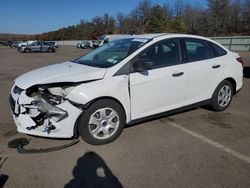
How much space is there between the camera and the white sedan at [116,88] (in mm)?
3887

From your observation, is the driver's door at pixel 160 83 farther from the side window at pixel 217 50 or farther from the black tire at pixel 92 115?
the side window at pixel 217 50

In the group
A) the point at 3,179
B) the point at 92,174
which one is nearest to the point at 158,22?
the point at 92,174

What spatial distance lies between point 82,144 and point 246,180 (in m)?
2.30

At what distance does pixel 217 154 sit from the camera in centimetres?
380

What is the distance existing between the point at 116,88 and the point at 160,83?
2.76 feet

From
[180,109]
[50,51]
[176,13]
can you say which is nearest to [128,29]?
[176,13]

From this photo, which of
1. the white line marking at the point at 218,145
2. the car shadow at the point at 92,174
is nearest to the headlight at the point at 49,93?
the car shadow at the point at 92,174

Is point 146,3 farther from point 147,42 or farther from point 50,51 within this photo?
point 147,42

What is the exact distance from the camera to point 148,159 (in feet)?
12.0

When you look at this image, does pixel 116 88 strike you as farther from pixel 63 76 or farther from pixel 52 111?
pixel 52 111

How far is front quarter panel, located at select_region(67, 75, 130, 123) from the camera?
12.5ft

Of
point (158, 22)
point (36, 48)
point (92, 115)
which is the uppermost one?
point (158, 22)

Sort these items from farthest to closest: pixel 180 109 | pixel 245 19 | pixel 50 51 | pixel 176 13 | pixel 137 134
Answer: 1. pixel 176 13
2. pixel 245 19
3. pixel 50 51
4. pixel 180 109
5. pixel 137 134

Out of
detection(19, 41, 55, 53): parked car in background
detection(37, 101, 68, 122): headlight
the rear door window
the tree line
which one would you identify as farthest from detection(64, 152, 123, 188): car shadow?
the tree line
